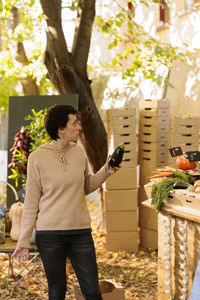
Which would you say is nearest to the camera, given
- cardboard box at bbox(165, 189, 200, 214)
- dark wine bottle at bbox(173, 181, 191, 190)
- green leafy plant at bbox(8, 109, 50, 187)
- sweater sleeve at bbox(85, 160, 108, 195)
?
sweater sleeve at bbox(85, 160, 108, 195)

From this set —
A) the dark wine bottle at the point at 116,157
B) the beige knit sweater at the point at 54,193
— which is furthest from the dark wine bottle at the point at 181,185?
the beige knit sweater at the point at 54,193

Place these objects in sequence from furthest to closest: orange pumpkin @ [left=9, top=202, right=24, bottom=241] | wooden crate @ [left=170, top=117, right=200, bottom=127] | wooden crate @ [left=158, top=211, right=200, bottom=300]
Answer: wooden crate @ [left=170, top=117, right=200, bottom=127], orange pumpkin @ [left=9, top=202, right=24, bottom=241], wooden crate @ [left=158, top=211, right=200, bottom=300]

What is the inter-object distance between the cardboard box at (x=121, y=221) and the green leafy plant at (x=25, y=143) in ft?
4.28

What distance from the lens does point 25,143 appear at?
545cm

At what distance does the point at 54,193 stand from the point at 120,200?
10.2 feet

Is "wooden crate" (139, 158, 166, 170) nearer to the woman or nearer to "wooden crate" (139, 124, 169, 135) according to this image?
"wooden crate" (139, 124, 169, 135)

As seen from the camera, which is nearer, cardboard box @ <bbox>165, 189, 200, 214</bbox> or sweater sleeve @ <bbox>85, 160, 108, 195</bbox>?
sweater sleeve @ <bbox>85, 160, 108, 195</bbox>

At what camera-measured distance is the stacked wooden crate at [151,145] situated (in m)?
6.01

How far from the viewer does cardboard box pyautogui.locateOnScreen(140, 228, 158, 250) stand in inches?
245

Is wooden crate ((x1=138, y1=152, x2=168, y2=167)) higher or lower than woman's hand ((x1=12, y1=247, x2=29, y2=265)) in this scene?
higher

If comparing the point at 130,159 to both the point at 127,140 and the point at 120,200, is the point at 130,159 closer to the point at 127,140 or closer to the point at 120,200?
the point at 127,140

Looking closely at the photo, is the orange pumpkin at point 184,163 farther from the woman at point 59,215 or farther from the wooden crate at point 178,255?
the woman at point 59,215

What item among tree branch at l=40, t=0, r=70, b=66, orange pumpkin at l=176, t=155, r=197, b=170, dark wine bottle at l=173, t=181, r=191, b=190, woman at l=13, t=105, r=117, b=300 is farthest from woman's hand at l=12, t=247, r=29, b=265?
tree branch at l=40, t=0, r=70, b=66

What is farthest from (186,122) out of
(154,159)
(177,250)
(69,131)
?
(69,131)
